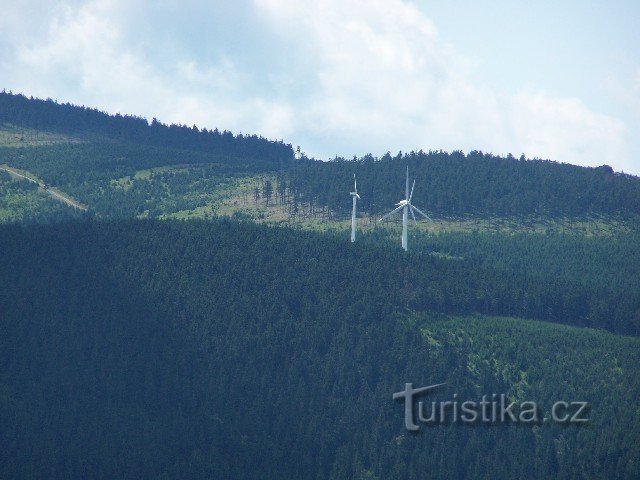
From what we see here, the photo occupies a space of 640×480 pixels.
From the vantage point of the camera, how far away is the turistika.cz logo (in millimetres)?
170500

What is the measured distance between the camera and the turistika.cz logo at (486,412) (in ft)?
559

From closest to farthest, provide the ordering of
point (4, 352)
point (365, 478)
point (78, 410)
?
point (365, 478)
point (78, 410)
point (4, 352)

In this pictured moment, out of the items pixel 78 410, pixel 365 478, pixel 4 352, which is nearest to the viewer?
pixel 365 478

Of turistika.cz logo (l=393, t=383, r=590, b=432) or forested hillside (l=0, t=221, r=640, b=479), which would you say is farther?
turistika.cz logo (l=393, t=383, r=590, b=432)

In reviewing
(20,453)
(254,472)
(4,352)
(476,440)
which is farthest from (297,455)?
(4,352)

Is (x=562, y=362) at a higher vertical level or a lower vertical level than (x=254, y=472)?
higher

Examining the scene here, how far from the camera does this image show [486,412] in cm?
17838

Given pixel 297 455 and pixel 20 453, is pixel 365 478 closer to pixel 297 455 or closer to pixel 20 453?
pixel 297 455

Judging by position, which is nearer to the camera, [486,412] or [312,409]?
[486,412]

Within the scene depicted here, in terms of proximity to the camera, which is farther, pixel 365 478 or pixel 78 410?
pixel 78 410

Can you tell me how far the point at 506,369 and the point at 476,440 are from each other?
2215 cm

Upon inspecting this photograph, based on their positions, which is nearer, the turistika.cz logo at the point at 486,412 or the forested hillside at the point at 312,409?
the forested hillside at the point at 312,409

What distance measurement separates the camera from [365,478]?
557ft

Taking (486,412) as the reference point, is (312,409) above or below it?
below
